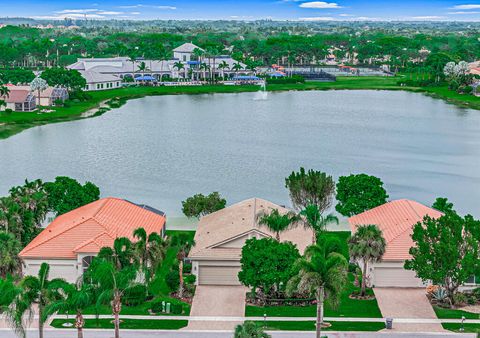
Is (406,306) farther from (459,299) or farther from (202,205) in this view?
(202,205)

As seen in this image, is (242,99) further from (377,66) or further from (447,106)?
(377,66)


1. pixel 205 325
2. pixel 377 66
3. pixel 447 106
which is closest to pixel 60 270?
pixel 205 325

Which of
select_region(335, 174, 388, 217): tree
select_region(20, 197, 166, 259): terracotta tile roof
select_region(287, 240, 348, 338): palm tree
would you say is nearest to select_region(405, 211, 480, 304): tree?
select_region(287, 240, 348, 338): palm tree

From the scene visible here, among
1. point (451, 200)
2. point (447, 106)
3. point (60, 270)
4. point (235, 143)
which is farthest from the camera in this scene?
point (447, 106)

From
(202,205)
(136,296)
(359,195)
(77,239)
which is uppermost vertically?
(359,195)

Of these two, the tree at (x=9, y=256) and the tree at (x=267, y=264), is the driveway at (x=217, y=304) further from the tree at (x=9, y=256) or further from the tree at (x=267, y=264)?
the tree at (x=9, y=256)

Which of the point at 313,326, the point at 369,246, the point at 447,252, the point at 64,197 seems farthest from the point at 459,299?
the point at 64,197
